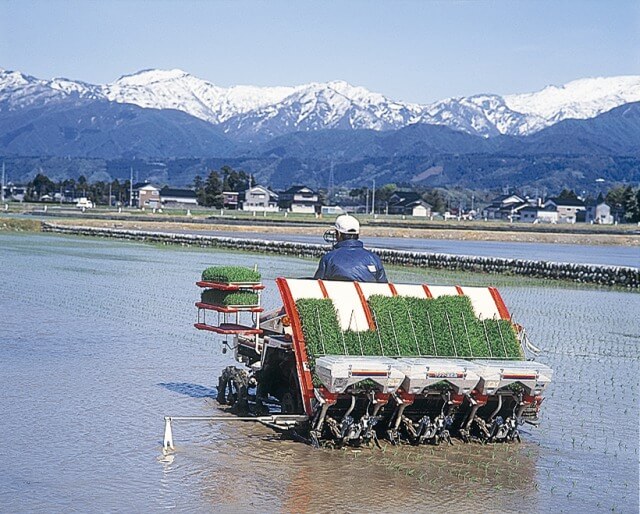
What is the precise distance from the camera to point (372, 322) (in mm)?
10445

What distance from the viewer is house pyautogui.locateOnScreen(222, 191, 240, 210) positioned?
145688 mm

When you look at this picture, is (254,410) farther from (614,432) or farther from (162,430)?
(614,432)

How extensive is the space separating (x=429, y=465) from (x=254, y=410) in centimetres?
236

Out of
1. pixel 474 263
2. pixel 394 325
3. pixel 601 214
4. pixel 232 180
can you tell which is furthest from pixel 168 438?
pixel 601 214

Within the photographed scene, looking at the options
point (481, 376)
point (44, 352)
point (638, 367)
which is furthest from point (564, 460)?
point (44, 352)

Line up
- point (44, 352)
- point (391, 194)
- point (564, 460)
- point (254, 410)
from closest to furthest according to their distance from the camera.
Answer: point (564, 460) → point (254, 410) → point (44, 352) → point (391, 194)

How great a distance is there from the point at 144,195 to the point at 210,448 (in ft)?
508

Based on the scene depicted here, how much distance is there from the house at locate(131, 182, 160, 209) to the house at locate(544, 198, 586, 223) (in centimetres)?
6516

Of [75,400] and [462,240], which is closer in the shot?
[75,400]

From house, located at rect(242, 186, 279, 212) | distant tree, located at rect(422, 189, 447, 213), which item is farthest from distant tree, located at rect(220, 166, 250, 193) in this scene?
distant tree, located at rect(422, 189, 447, 213)

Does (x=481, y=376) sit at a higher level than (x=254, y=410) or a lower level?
higher

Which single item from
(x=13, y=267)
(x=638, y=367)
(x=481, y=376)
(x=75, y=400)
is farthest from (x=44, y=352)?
(x=13, y=267)

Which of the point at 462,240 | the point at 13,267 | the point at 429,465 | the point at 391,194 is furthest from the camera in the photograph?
the point at 391,194

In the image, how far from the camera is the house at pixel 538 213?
16550cm
